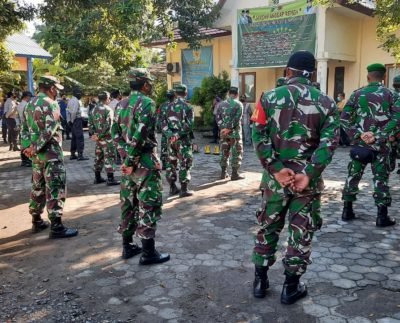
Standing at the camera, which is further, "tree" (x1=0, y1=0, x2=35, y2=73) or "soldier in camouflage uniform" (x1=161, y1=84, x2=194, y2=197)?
"tree" (x1=0, y1=0, x2=35, y2=73)

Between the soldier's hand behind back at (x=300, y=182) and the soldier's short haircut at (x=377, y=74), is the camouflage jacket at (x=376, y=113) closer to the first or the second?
the soldier's short haircut at (x=377, y=74)

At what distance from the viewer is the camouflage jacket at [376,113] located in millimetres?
4766

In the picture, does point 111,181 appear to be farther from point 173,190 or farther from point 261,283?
point 261,283

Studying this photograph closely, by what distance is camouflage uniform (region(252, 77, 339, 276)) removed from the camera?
3061mm

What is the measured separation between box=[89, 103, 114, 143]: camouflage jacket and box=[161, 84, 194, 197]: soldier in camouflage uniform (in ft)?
4.98

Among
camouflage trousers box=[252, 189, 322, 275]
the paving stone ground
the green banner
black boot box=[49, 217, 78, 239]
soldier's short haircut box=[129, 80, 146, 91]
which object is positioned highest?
the green banner

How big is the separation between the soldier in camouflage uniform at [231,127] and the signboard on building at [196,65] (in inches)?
390

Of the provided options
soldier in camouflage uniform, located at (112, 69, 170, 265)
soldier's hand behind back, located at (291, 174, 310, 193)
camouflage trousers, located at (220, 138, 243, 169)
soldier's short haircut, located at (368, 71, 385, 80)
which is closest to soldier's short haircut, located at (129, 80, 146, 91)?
soldier in camouflage uniform, located at (112, 69, 170, 265)

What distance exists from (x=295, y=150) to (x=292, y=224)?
57cm

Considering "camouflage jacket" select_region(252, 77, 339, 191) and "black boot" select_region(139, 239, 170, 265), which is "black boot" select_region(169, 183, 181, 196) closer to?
"black boot" select_region(139, 239, 170, 265)

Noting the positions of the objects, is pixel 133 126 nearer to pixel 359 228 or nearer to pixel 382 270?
pixel 382 270

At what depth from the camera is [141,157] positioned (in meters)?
4.00

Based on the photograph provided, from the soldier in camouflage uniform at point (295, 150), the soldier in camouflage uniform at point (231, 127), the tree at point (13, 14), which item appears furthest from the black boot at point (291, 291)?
the tree at point (13, 14)

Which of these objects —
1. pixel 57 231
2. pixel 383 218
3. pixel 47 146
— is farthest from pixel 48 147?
pixel 383 218
